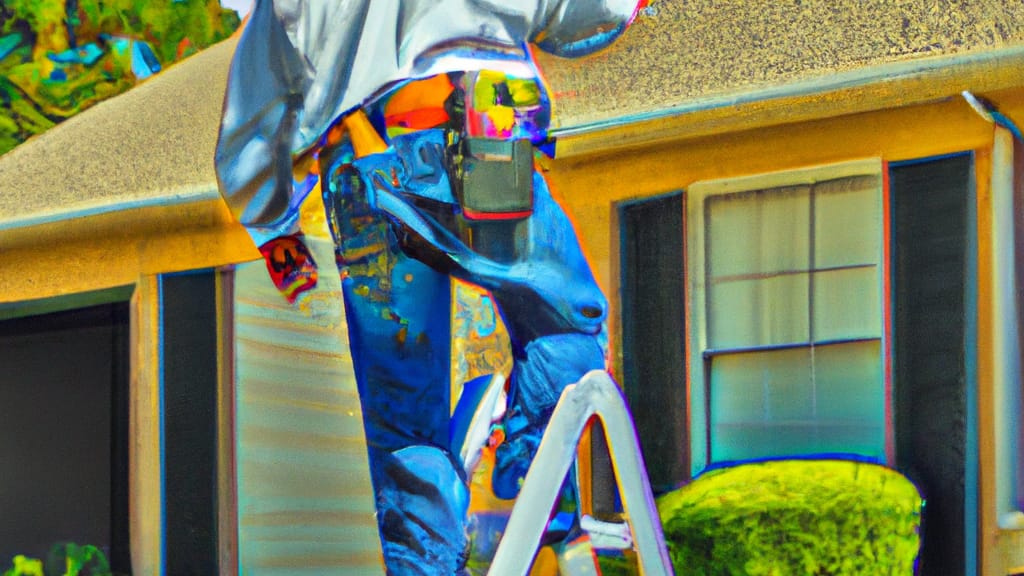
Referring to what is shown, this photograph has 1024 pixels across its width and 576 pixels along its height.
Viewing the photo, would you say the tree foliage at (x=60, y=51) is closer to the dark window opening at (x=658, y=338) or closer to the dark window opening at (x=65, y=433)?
the dark window opening at (x=65, y=433)

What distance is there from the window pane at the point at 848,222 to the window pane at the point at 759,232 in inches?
1.2

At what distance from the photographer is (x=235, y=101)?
4.20 metres

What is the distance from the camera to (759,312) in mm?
3463

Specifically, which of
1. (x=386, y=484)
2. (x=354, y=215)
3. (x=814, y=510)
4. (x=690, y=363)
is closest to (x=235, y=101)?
(x=354, y=215)

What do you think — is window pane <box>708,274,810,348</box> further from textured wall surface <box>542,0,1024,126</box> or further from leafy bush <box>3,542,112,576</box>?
leafy bush <box>3,542,112,576</box>

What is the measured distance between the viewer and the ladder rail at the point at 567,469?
3551 millimetres

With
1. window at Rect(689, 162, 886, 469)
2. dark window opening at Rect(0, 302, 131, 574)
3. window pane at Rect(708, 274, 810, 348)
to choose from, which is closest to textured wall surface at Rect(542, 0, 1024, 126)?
window at Rect(689, 162, 886, 469)

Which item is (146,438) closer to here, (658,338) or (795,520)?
(658,338)

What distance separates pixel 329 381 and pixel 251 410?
0.30 meters

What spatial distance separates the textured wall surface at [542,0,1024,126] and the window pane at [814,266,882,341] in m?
0.45

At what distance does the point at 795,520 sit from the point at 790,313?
0.45m

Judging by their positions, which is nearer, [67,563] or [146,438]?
[146,438]

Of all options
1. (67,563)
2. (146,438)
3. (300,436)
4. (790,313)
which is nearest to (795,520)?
(790,313)

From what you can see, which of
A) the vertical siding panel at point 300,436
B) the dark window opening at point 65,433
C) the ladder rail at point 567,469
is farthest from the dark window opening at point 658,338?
the dark window opening at point 65,433
